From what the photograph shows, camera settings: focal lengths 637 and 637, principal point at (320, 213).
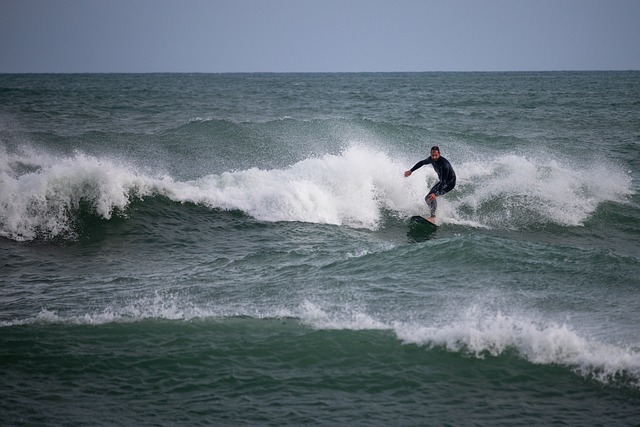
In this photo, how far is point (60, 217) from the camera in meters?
13.0

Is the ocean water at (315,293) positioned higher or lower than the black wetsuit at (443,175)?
lower

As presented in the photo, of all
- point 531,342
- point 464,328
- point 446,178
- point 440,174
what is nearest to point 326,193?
point 440,174

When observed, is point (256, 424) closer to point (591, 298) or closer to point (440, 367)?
point (440, 367)

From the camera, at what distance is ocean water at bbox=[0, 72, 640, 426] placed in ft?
20.3

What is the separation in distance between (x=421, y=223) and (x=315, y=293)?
583 cm

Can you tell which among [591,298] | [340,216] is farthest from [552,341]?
[340,216]

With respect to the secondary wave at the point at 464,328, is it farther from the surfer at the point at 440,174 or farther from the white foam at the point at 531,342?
the surfer at the point at 440,174

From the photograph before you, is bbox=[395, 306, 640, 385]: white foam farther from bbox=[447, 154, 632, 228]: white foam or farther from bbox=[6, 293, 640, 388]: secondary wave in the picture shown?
bbox=[447, 154, 632, 228]: white foam

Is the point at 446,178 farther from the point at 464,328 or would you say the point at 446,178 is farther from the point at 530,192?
Answer: the point at 464,328

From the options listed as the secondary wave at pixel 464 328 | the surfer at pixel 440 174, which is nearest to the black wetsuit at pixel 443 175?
the surfer at pixel 440 174

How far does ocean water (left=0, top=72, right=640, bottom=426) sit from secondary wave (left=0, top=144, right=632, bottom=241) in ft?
0.17

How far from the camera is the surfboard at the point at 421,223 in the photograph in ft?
46.5

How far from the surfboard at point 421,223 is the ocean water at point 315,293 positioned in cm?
25

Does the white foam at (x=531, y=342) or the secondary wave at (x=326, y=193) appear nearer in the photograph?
the white foam at (x=531, y=342)
